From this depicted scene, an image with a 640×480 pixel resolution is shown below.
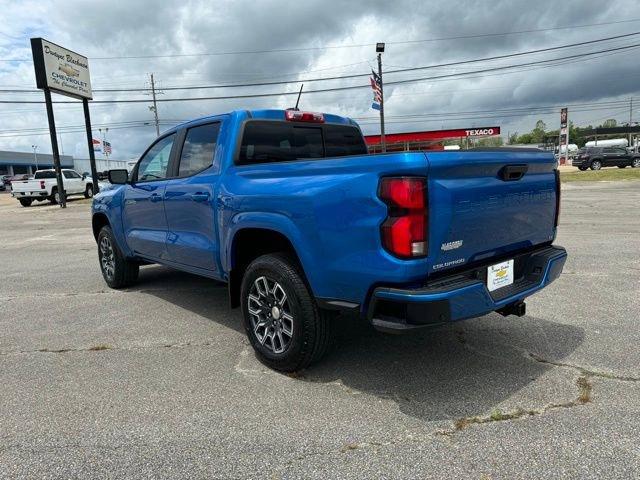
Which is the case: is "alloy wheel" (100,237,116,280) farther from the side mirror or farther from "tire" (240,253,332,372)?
"tire" (240,253,332,372)

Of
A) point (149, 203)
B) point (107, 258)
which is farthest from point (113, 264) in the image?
point (149, 203)

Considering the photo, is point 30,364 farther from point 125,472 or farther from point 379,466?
point 379,466

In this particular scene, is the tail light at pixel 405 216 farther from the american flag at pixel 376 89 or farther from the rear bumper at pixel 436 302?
the american flag at pixel 376 89

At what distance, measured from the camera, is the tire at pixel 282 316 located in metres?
3.32

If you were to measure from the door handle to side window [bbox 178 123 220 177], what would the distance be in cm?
24

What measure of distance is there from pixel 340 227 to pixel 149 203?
293cm

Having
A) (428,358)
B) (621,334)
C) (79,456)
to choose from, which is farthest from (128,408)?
(621,334)

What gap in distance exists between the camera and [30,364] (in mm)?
3957

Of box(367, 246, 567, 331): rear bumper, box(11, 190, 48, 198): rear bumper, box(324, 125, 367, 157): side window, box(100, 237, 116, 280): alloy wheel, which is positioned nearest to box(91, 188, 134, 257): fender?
box(100, 237, 116, 280): alloy wheel

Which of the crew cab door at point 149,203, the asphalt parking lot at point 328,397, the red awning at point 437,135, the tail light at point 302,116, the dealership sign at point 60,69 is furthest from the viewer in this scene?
the red awning at point 437,135

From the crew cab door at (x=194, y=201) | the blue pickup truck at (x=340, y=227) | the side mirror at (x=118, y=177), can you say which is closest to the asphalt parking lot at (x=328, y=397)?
the blue pickup truck at (x=340, y=227)

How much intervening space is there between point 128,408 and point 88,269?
17.4 feet

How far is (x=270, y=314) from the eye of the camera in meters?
3.64

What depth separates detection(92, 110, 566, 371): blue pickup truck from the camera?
2.77 meters
